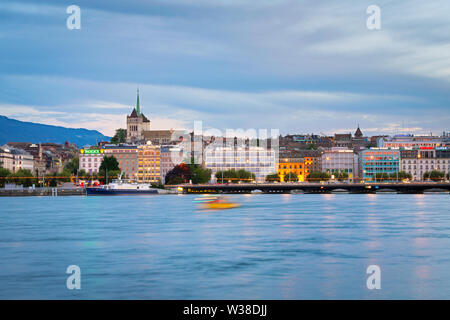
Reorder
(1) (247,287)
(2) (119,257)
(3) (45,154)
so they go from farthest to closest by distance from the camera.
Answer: (3) (45,154)
(2) (119,257)
(1) (247,287)

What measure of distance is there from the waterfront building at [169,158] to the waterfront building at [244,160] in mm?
7078

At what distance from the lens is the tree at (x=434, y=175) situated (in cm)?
13350

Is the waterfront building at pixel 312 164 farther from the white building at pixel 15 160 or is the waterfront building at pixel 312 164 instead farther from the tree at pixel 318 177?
the white building at pixel 15 160

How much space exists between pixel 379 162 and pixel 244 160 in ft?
98.8

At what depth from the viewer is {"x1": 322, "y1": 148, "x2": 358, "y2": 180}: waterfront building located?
153 metres

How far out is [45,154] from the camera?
17612 centimetres

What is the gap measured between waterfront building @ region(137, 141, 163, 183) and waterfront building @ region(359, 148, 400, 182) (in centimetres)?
4771

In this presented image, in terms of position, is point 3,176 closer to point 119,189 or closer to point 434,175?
point 119,189

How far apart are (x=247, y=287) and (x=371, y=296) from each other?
113 inches

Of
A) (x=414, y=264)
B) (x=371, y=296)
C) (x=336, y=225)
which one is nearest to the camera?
(x=371, y=296)

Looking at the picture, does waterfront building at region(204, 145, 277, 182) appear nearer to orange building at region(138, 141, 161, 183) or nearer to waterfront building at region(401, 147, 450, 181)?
orange building at region(138, 141, 161, 183)

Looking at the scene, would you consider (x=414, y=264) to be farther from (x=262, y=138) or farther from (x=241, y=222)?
(x=262, y=138)

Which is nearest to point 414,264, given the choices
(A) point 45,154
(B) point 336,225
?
(B) point 336,225

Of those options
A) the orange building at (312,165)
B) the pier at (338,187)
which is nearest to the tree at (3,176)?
the pier at (338,187)
